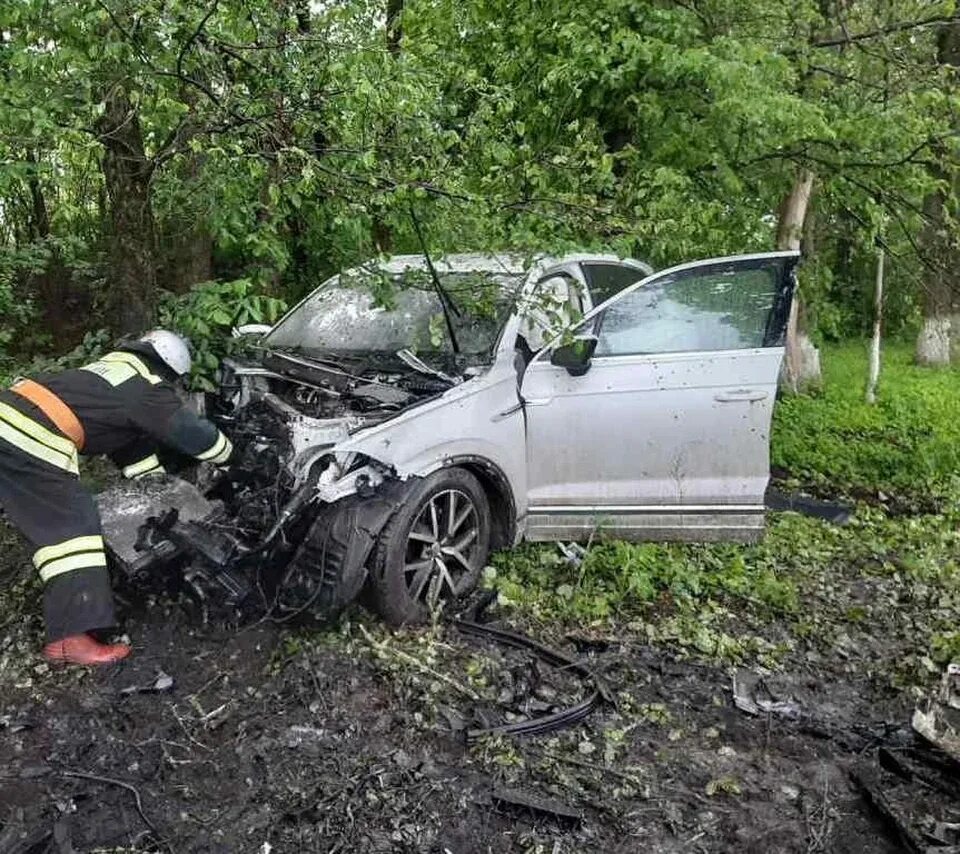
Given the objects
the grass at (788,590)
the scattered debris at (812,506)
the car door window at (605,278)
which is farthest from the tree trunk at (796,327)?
the car door window at (605,278)

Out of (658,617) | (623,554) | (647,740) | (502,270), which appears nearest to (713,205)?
(502,270)

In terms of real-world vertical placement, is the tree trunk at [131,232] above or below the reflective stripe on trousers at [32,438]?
above

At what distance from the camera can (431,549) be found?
152 inches

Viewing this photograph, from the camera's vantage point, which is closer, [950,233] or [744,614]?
[744,614]

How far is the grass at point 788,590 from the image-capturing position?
3.86 metres

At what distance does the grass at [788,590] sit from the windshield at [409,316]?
124 cm

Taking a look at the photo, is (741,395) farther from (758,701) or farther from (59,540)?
(59,540)

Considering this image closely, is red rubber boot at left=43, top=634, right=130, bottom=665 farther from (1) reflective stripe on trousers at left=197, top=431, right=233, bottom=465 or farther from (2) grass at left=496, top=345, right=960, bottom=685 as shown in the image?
(2) grass at left=496, top=345, right=960, bottom=685

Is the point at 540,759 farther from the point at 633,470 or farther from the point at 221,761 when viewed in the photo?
the point at 633,470

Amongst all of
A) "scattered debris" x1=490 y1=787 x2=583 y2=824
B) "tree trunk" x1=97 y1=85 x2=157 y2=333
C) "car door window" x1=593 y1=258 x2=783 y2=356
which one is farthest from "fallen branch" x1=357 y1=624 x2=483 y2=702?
"tree trunk" x1=97 y1=85 x2=157 y2=333

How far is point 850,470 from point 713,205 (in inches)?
100

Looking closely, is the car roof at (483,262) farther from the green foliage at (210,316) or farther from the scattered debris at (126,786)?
the scattered debris at (126,786)

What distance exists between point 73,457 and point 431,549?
1617mm

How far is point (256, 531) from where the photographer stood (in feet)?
11.7
